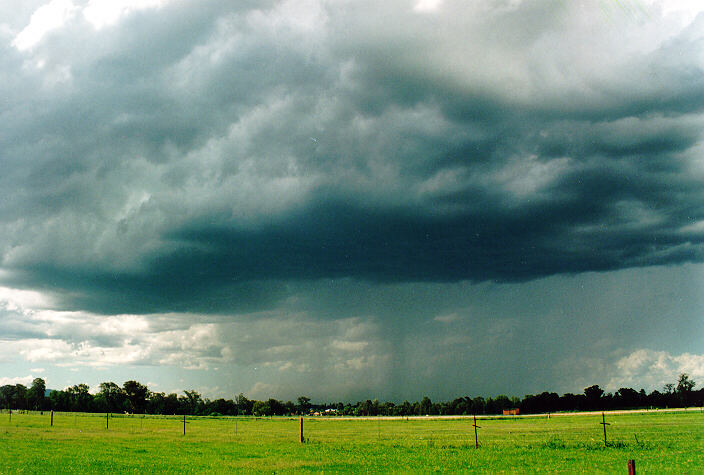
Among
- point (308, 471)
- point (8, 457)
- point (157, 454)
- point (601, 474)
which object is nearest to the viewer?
point (601, 474)

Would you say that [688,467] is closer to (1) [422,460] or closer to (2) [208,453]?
(1) [422,460]

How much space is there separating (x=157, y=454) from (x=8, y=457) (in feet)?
31.9

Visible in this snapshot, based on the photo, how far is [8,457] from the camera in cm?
3534

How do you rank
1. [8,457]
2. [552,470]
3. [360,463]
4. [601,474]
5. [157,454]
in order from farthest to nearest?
[157,454]
[8,457]
[360,463]
[552,470]
[601,474]

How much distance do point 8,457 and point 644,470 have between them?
39.3m

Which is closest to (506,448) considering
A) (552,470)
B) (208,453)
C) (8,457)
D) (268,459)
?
(552,470)

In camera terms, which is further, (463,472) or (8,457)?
(8,457)

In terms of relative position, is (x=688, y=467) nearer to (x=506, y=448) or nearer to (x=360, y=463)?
(x=506, y=448)

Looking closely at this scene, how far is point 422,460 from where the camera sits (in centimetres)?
3434

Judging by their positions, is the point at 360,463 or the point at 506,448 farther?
the point at 506,448

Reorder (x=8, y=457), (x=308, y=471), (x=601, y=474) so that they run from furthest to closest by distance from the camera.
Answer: (x=8, y=457)
(x=308, y=471)
(x=601, y=474)

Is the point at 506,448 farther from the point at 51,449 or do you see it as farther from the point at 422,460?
the point at 51,449

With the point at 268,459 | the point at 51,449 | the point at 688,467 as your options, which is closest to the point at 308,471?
the point at 268,459

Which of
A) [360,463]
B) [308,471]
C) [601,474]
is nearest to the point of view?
[601,474]
